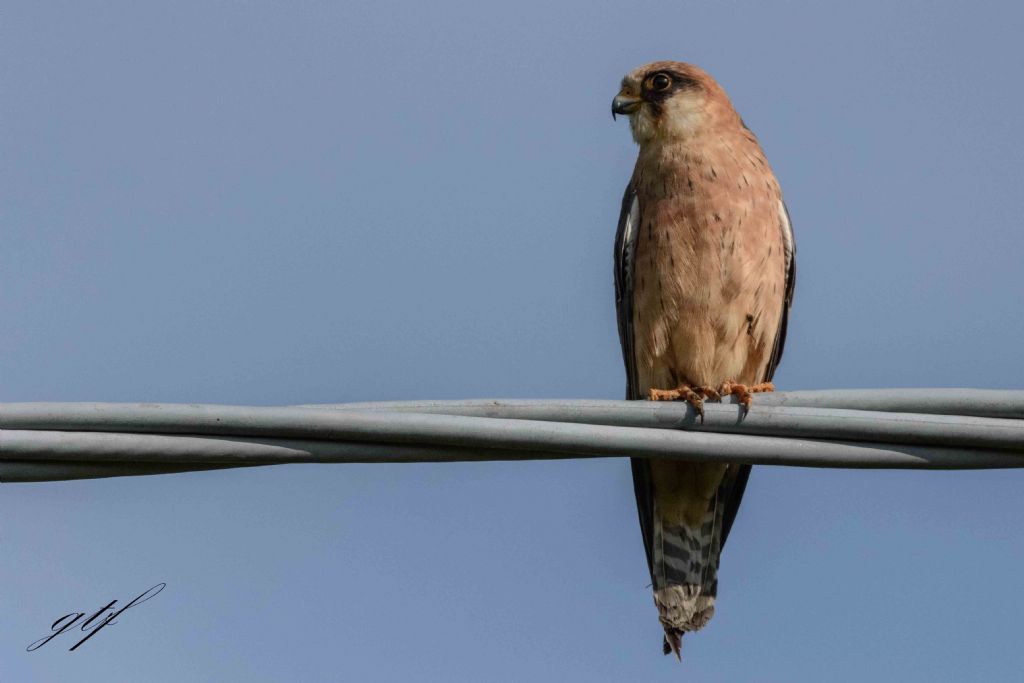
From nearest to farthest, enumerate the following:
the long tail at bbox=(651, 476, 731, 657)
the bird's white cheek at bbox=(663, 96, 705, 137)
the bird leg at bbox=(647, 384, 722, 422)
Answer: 1. the bird leg at bbox=(647, 384, 722, 422)
2. the long tail at bbox=(651, 476, 731, 657)
3. the bird's white cheek at bbox=(663, 96, 705, 137)

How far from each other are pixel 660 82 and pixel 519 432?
161 inches

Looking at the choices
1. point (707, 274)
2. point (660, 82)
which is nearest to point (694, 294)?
point (707, 274)

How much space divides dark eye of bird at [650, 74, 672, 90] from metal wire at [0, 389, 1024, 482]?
3.63 m

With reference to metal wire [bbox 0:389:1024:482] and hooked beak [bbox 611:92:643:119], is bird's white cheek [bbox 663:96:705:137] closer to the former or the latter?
hooked beak [bbox 611:92:643:119]

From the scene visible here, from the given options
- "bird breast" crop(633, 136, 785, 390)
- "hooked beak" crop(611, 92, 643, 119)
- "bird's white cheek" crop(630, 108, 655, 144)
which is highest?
"hooked beak" crop(611, 92, 643, 119)

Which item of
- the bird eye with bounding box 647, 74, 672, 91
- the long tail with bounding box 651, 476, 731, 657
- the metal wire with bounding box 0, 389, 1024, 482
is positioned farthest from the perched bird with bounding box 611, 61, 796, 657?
the metal wire with bounding box 0, 389, 1024, 482

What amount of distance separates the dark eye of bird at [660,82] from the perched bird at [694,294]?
113mm

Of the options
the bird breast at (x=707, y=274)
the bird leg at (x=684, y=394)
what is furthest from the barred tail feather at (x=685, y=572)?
the bird leg at (x=684, y=394)

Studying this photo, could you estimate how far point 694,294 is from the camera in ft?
19.6

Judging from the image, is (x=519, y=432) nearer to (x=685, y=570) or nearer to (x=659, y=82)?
(x=685, y=570)

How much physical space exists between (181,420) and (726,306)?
3.41m

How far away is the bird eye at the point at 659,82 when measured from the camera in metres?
6.84

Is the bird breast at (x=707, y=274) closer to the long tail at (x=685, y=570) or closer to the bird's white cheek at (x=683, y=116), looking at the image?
the bird's white cheek at (x=683, y=116)

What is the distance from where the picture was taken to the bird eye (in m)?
6.84
